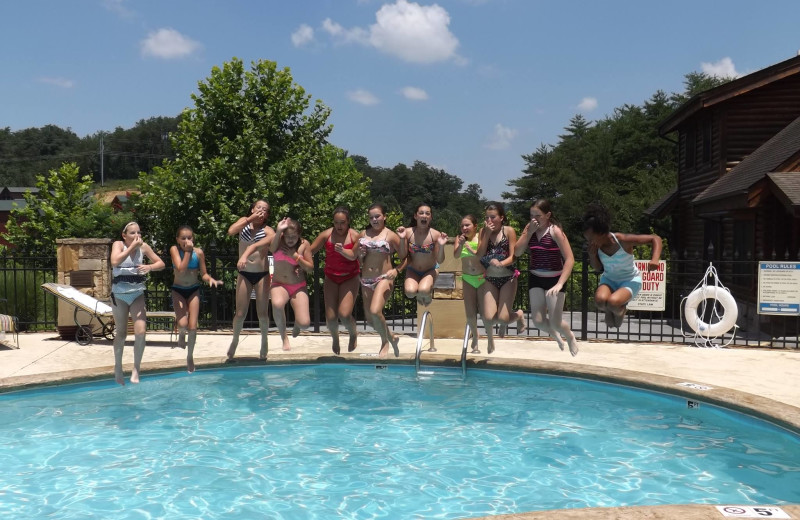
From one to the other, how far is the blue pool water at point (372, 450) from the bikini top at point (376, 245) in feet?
7.07

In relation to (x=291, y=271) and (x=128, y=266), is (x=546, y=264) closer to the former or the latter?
(x=291, y=271)

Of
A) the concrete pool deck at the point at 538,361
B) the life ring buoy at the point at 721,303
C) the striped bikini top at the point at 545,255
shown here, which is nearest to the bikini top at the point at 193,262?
the concrete pool deck at the point at 538,361

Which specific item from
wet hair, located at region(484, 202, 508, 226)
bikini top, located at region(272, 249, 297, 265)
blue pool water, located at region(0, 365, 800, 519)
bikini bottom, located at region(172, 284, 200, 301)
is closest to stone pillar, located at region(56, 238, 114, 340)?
blue pool water, located at region(0, 365, 800, 519)

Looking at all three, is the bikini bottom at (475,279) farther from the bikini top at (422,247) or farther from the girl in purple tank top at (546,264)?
the girl in purple tank top at (546,264)

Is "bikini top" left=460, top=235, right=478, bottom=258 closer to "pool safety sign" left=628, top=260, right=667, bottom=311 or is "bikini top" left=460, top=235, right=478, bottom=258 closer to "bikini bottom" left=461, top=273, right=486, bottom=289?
"bikini bottom" left=461, top=273, right=486, bottom=289

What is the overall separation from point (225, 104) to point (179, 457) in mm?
15593

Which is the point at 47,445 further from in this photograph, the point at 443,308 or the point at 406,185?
the point at 406,185

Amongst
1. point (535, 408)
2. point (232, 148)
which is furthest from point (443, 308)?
point (232, 148)

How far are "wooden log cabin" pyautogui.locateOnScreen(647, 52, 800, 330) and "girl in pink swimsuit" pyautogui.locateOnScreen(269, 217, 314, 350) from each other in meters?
10.8

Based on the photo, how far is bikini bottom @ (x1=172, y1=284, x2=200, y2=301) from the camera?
899 centimetres

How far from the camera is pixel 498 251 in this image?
919 centimetres

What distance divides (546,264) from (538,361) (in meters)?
3.02

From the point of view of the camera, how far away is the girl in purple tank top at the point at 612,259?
7656 mm

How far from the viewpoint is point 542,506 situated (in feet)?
21.1
